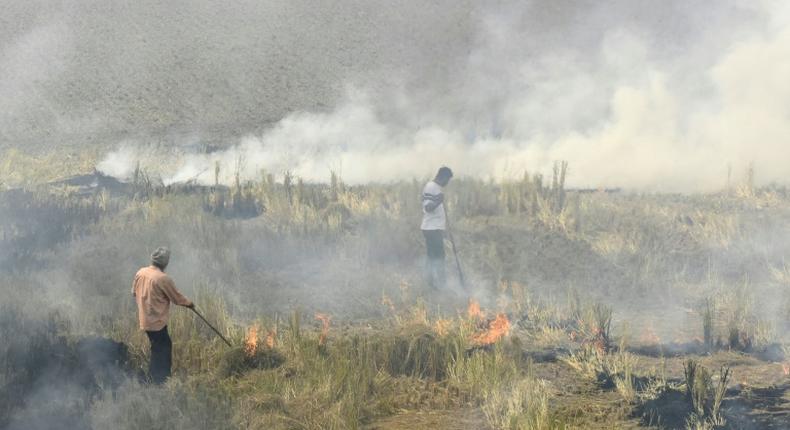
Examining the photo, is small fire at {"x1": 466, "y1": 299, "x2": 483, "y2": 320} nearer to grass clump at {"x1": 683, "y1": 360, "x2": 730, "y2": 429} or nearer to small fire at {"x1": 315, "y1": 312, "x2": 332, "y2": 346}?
small fire at {"x1": 315, "y1": 312, "x2": 332, "y2": 346}

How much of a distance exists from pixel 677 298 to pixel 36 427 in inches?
296

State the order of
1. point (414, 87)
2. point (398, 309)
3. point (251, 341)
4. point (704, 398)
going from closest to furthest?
point (704, 398)
point (251, 341)
point (398, 309)
point (414, 87)

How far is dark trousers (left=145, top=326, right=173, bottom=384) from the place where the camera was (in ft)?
23.0

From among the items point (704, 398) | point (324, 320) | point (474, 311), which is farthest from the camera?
point (324, 320)

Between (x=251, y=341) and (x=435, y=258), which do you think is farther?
(x=435, y=258)

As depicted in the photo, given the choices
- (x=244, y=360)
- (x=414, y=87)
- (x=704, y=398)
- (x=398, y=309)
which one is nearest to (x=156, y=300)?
(x=244, y=360)

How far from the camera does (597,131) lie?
2123 cm

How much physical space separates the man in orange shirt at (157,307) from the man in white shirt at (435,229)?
425 centimetres

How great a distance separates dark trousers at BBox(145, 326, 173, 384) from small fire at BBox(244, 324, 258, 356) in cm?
77

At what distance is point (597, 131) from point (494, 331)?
1354 centimetres

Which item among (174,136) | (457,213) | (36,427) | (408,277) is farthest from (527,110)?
(36,427)

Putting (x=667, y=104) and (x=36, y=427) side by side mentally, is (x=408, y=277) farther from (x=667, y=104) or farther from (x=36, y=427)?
(x=667, y=104)

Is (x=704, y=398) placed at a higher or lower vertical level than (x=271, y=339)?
lower

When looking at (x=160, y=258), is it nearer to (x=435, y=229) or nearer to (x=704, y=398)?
(x=435, y=229)
